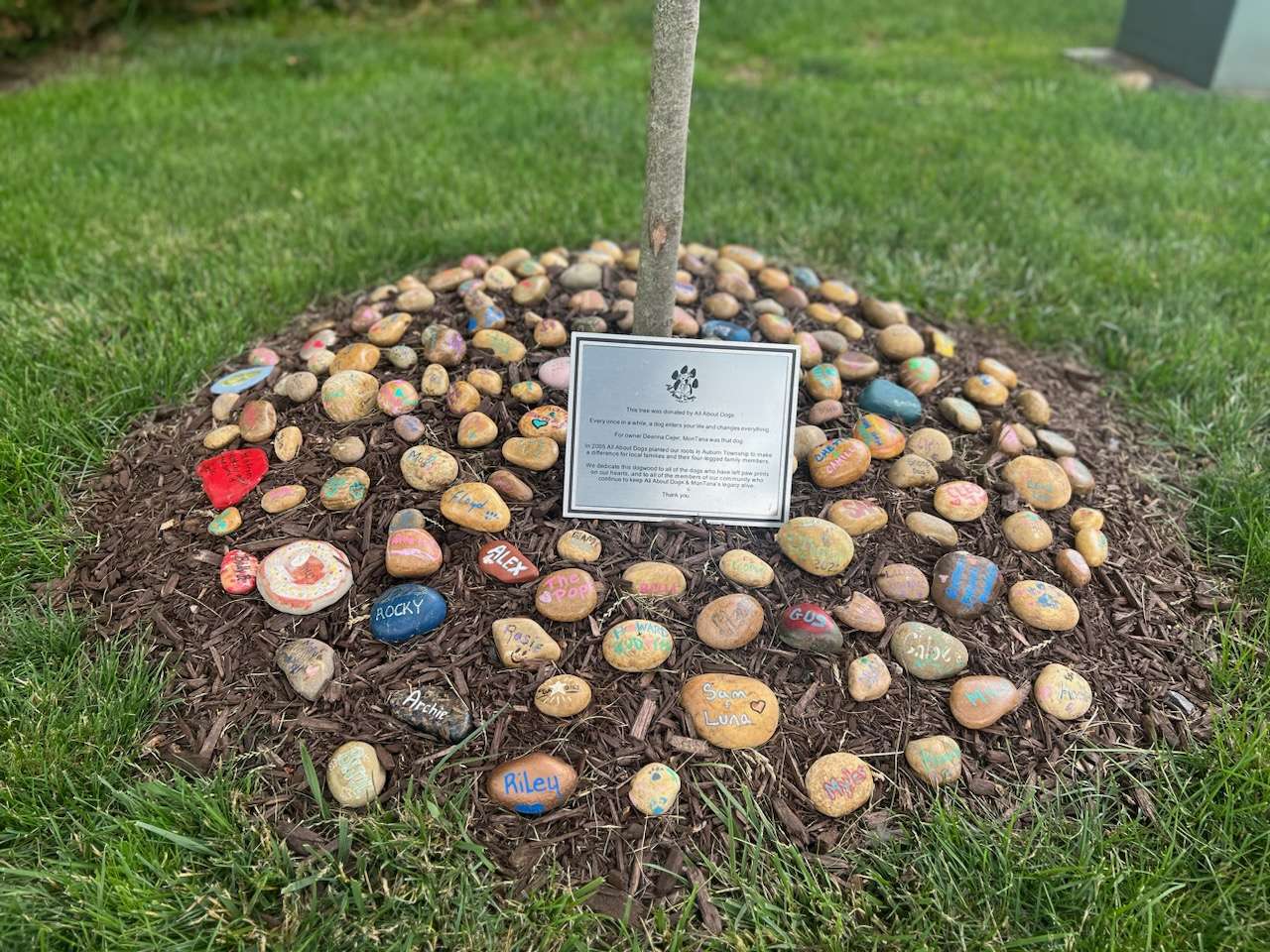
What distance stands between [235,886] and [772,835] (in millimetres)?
828

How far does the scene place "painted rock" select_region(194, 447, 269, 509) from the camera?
186cm

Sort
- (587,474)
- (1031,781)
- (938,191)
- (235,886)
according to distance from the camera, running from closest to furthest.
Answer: (235,886)
(1031,781)
(587,474)
(938,191)

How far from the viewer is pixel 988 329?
2.79m

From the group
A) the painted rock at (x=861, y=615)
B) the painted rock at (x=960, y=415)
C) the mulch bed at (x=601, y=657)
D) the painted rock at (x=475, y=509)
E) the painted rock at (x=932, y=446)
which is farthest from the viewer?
the painted rock at (x=960, y=415)

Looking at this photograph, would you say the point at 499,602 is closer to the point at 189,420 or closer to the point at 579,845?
the point at 579,845

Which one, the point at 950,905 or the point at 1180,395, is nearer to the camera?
the point at 950,905

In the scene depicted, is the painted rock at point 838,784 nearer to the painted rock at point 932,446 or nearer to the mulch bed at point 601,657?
the mulch bed at point 601,657

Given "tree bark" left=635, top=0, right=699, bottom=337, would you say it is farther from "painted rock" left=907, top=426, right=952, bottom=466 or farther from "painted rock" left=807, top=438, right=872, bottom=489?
"painted rock" left=907, top=426, right=952, bottom=466

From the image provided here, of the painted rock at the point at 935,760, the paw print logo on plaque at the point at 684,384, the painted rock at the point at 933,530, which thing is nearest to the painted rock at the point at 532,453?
the paw print logo on plaque at the point at 684,384

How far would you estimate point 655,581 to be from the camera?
1686 mm

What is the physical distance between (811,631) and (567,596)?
454 mm

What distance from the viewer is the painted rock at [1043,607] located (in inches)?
67.1

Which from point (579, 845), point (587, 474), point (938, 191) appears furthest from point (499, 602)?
point (938, 191)

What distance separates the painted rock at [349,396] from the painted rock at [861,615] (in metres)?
1.12
